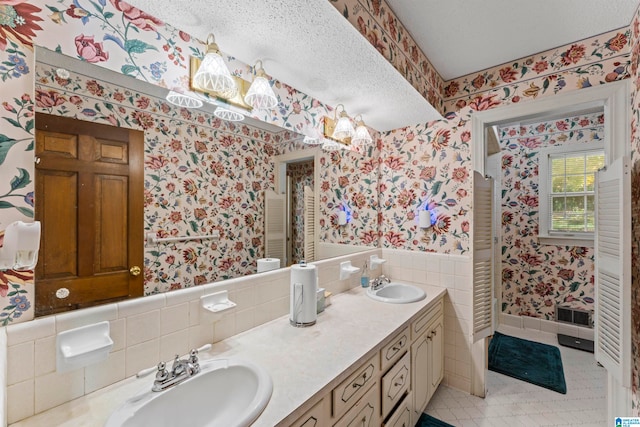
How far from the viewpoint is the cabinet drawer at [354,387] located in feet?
3.34

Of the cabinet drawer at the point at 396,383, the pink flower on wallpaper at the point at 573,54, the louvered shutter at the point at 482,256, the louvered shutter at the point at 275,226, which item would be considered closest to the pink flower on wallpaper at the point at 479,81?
the pink flower on wallpaper at the point at 573,54

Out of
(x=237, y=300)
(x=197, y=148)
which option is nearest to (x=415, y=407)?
(x=237, y=300)

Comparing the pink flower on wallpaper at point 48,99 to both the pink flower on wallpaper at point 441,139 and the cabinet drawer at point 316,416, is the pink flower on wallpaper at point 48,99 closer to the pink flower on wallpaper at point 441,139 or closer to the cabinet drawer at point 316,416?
the cabinet drawer at point 316,416

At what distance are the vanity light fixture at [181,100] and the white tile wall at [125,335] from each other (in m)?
0.79

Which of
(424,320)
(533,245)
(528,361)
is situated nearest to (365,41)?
(424,320)

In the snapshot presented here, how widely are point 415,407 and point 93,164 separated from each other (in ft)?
6.85

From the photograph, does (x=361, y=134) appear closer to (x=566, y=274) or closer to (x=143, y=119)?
(x=143, y=119)

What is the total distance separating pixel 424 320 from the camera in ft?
5.93

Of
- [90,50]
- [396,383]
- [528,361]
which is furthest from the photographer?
[528,361]

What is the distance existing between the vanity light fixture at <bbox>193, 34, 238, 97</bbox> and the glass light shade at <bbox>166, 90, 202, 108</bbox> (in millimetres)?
69

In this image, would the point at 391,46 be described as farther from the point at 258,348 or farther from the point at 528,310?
the point at 528,310

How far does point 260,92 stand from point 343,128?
76cm

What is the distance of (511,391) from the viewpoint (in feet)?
7.09

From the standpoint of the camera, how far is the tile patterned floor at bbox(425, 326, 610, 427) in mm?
1846
